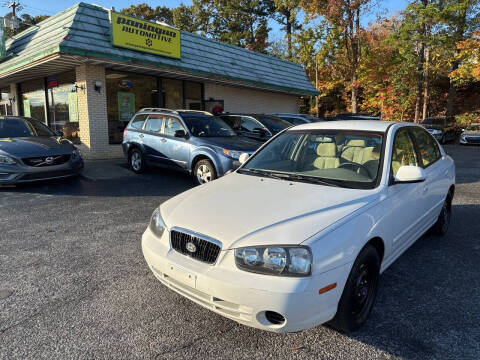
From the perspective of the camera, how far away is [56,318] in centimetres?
273

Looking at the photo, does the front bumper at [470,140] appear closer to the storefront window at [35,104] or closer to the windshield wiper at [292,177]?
the windshield wiper at [292,177]

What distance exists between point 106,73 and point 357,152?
10449mm

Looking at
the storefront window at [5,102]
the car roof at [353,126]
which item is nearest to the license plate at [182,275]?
the car roof at [353,126]

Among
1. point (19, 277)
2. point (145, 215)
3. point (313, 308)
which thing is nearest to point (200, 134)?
point (145, 215)

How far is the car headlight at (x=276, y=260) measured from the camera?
7.03ft

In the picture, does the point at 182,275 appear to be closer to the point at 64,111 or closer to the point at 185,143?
the point at 185,143

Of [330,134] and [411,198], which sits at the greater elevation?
[330,134]

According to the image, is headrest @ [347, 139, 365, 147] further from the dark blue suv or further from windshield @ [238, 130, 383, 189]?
the dark blue suv

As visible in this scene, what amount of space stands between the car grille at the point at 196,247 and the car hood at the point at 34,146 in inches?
224

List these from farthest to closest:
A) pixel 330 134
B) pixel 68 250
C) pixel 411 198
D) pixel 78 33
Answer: pixel 78 33 < pixel 68 250 < pixel 330 134 < pixel 411 198

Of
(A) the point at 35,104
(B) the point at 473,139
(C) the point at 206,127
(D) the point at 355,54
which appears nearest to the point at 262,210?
(C) the point at 206,127

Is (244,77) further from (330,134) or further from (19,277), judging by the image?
(19,277)

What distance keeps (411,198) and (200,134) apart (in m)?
5.41

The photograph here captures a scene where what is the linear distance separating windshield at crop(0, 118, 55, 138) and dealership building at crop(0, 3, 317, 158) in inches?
89.0
